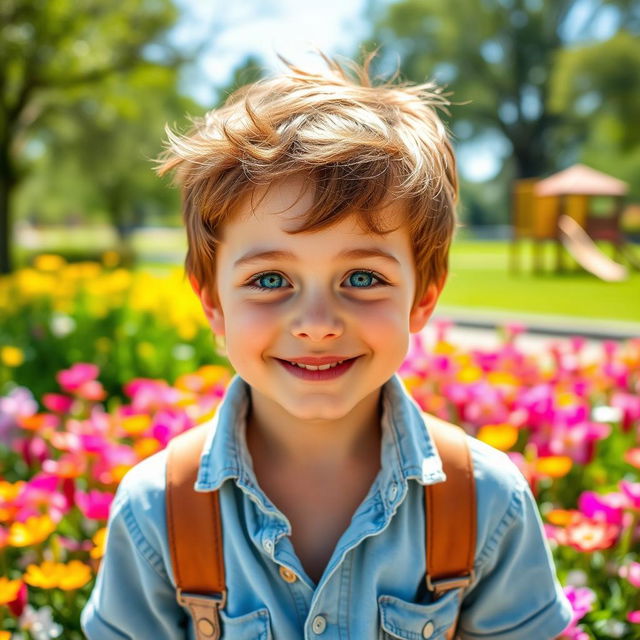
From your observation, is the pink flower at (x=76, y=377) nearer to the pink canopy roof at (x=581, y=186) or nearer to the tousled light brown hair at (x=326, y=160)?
the tousled light brown hair at (x=326, y=160)

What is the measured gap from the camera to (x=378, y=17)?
4262 centimetres

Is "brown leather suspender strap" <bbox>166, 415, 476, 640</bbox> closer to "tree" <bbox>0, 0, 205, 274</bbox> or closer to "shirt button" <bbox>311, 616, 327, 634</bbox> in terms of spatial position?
"shirt button" <bbox>311, 616, 327, 634</bbox>

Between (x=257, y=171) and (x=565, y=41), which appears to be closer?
(x=257, y=171)

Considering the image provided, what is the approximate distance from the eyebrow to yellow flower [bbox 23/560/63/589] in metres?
Result: 0.84

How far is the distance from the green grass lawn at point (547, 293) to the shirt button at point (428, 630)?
6975mm

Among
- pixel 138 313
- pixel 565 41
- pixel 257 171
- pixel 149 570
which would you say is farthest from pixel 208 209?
pixel 565 41

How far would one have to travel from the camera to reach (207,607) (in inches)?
54.5

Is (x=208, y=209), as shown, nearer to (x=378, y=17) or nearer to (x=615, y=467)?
(x=615, y=467)

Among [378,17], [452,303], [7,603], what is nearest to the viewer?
[7,603]

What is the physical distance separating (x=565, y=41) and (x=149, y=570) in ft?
141

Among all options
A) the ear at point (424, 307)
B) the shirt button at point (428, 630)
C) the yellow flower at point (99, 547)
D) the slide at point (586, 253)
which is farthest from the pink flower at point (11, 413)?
the slide at point (586, 253)

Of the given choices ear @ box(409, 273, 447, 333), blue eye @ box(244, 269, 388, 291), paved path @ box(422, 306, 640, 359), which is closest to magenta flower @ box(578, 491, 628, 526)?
ear @ box(409, 273, 447, 333)

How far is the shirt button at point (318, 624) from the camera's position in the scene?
4.43 ft

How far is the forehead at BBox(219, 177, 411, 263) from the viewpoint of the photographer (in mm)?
1286
